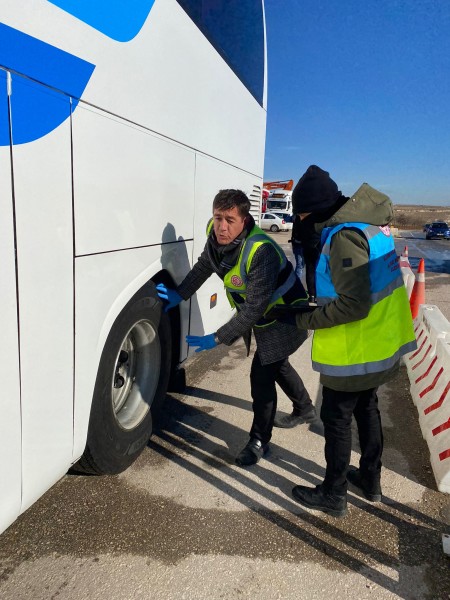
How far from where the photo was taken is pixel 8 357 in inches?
60.7

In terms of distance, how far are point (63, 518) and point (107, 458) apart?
1.36 feet

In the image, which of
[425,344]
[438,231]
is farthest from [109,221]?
[438,231]

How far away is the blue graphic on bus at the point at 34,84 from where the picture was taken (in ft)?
4.67

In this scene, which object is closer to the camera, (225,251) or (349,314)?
(349,314)

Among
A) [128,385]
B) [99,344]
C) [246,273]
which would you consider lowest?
[128,385]

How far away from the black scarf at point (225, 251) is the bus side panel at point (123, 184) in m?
0.31

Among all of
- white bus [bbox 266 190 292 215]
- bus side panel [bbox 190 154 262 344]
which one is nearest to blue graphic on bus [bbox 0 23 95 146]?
bus side panel [bbox 190 154 262 344]

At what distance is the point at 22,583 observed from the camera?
6.49ft

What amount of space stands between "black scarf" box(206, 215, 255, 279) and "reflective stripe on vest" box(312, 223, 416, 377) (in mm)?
593

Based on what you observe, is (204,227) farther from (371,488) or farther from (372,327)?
(371,488)

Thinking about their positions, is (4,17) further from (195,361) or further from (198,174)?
(195,361)

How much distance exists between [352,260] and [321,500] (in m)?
1.46

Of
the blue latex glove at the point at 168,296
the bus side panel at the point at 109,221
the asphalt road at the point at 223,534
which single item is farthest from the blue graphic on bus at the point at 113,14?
the asphalt road at the point at 223,534

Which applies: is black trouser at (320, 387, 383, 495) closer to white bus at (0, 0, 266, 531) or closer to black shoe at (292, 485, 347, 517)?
black shoe at (292, 485, 347, 517)
